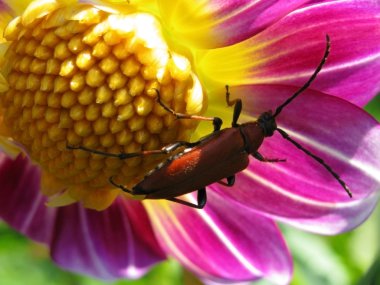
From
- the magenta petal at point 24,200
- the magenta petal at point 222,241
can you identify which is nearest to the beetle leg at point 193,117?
the magenta petal at point 222,241

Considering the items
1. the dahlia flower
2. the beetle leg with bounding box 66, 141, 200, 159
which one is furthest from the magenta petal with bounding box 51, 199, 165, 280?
the beetle leg with bounding box 66, 141, 200, 159

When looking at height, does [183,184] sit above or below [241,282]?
above

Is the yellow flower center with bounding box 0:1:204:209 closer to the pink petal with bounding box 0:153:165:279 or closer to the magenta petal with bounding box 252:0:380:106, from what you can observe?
the magenta petal with bounding box 252:0:380:106

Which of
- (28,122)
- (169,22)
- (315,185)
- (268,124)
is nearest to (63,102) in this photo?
(28,122)

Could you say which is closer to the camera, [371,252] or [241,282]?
[241,282]

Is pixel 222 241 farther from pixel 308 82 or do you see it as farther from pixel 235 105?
pixel 308 82

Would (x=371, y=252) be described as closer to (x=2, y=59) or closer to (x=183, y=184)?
(x=183, y=184)

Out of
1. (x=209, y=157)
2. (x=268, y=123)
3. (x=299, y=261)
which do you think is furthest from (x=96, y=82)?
(x=299, y=261)
